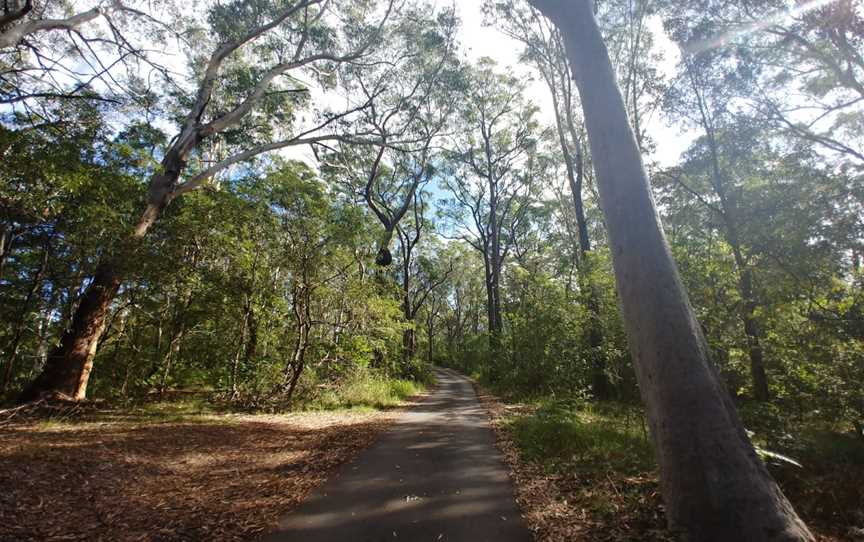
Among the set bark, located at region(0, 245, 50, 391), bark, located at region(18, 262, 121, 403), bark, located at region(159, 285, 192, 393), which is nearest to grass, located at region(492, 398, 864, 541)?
bark, located at region(159, 285, 192, 393)

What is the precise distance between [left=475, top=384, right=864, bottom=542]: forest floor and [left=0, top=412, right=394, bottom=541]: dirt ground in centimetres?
261

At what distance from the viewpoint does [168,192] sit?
10117 millimetres

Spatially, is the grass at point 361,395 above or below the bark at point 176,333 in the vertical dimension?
below

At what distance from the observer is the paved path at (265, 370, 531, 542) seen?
3.10 m

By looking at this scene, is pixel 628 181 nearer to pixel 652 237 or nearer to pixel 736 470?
pixel 652 237

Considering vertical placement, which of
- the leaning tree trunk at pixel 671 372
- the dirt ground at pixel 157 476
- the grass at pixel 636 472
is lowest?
the dirt ground at pixel 157 476

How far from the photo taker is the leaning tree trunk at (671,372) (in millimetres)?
2340

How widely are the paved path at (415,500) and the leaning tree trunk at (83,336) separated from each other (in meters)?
7.36

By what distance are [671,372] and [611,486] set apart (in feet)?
6.86

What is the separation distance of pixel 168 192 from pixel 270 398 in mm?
6443

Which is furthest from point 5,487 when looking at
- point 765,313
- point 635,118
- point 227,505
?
point 635,118

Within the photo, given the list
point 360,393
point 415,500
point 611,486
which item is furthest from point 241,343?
point 611,486

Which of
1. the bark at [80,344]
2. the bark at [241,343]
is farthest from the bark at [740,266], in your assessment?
the bark at [80,344]

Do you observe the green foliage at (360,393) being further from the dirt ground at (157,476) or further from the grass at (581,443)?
the grass at (581,443)
